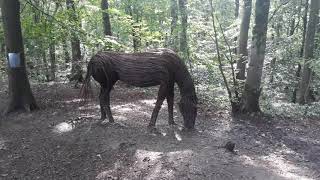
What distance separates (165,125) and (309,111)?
251 inches

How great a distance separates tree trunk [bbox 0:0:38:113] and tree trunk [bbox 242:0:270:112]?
6.46m

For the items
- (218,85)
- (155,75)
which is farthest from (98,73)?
(218,85)

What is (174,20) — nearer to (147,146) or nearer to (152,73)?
(152,73)

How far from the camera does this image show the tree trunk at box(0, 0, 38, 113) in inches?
427

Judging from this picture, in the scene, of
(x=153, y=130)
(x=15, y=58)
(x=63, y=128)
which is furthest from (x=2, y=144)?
(x=153, y=130)

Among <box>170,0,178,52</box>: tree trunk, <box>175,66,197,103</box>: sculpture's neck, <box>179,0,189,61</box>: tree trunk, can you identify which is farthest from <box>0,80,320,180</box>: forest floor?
<box>170,0,178,52</box>: tree trunk

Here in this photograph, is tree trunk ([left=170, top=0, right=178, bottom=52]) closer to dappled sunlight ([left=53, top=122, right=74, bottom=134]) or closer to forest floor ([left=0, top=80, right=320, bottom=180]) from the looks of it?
forest floor ([left=0, top=80, right=320, bottom=180])

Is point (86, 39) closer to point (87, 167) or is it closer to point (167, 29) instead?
point (87, 167)

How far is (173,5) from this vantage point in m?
13.2

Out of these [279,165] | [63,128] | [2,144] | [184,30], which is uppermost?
[184,30]

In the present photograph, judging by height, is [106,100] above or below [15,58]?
below

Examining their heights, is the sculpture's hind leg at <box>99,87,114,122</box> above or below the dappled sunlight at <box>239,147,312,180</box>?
above

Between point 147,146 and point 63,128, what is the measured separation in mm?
2657

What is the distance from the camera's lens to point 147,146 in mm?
7754
